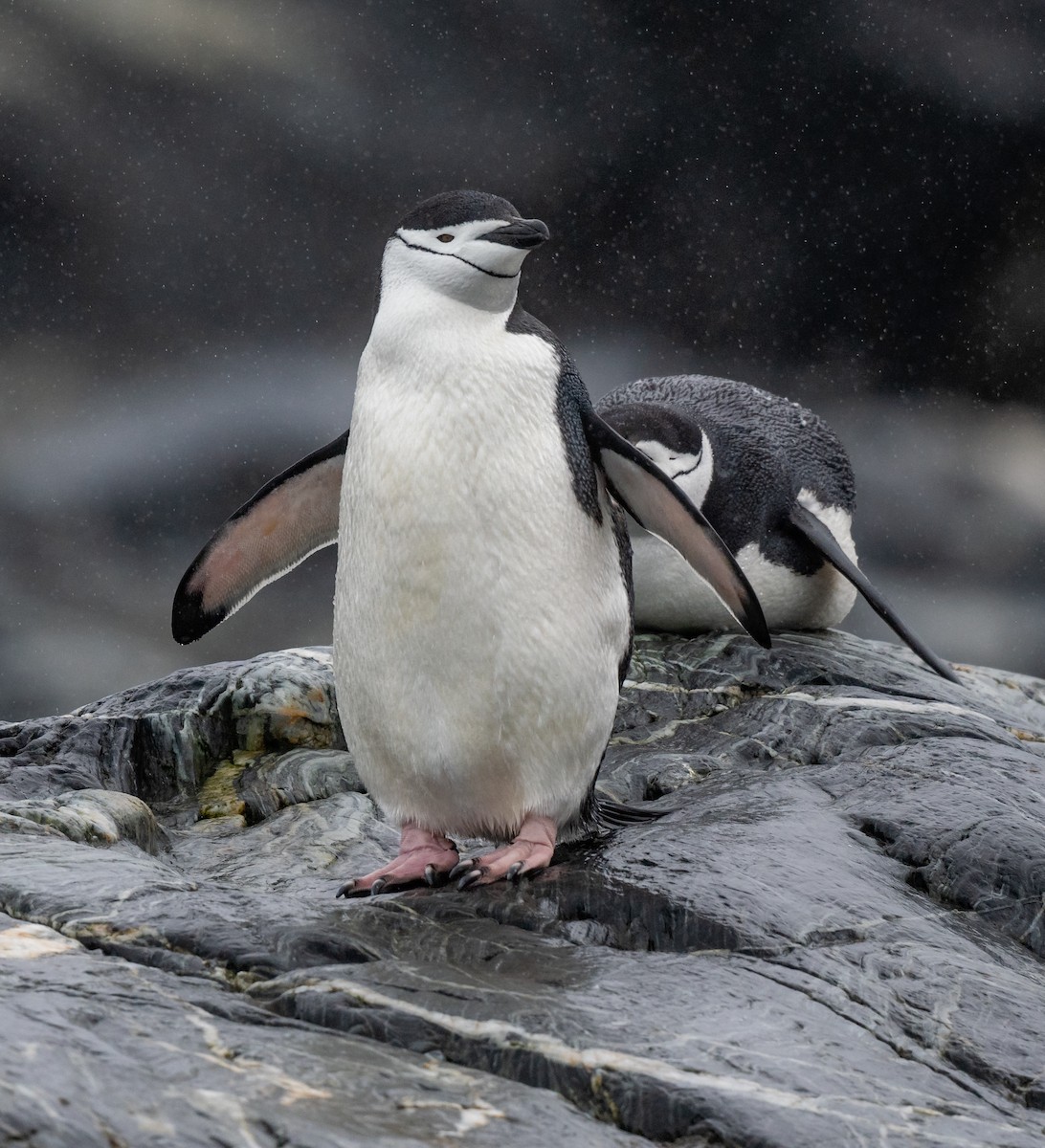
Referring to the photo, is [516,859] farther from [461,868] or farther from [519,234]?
[519,234]

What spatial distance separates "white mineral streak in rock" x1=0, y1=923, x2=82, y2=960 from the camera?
5.53 ft

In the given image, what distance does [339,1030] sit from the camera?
5.38ft

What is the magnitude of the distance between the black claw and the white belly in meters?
1.71

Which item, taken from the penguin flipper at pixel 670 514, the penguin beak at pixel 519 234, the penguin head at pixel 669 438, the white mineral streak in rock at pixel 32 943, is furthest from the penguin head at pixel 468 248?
the penguin head at pixel 669 438

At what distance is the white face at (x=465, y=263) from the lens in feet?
7.71

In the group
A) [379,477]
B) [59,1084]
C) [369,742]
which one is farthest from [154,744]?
[59,1084]

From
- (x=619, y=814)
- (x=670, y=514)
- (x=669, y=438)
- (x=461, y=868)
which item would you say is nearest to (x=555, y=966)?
(x=461, y=868)

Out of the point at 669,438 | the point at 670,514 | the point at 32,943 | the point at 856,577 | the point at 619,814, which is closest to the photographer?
the point at 32,943

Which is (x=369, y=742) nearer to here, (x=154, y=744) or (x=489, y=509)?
(x=489, y=509)

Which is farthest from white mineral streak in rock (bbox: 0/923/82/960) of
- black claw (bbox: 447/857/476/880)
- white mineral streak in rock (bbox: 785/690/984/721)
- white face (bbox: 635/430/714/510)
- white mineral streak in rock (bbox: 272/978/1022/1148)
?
white face (bbox: 635/430/714/510)

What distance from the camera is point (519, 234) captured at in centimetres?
233

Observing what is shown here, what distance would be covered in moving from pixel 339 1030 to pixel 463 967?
25 cm

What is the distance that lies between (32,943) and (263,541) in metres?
1.23

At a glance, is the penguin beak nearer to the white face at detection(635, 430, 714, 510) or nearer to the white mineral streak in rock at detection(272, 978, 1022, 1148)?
the white mineral streak in rock at detection(272, 978, 1022, 1148)
